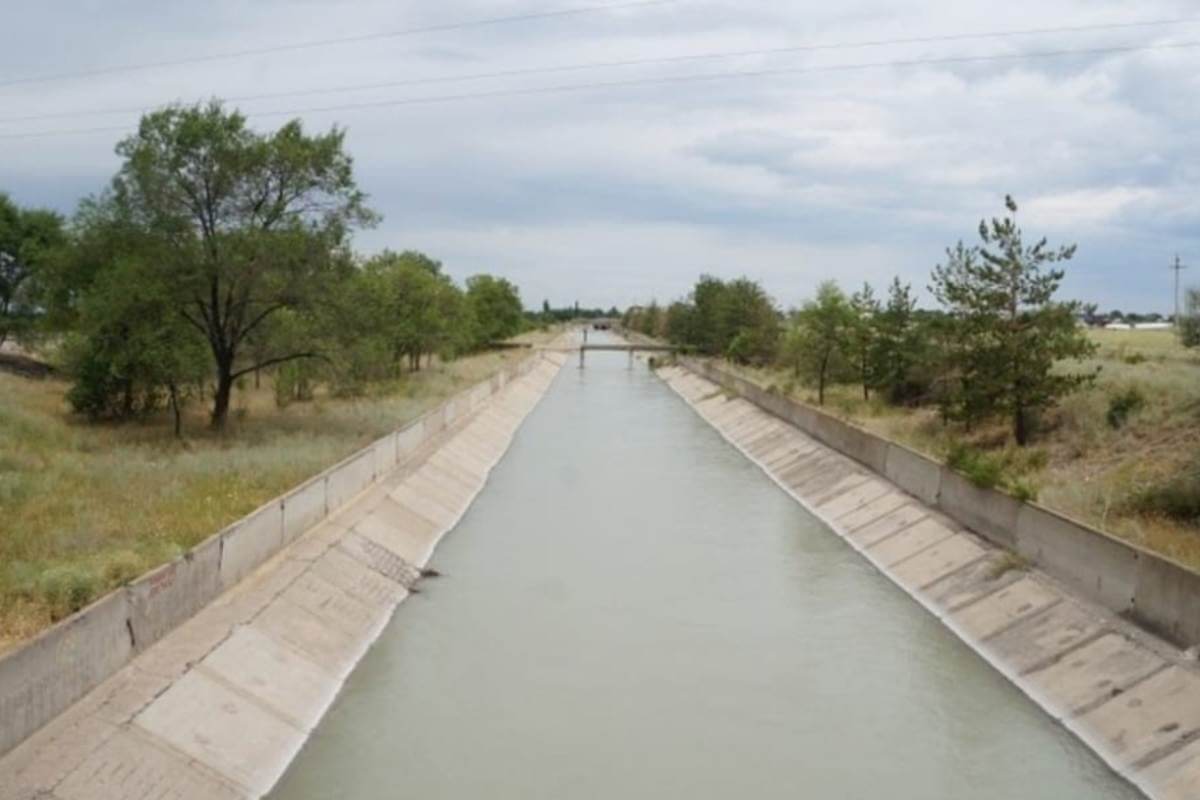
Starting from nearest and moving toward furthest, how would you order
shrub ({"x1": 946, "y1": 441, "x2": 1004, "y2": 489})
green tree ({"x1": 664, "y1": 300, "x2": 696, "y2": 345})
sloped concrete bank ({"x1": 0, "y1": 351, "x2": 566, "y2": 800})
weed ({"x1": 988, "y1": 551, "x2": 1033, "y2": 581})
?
sloped concrete bank ({"x1": 0, "y1": 351, "x2": 566, "y2": 800})
weed ({"x1": 988, "y1": 551, "x2": 1033, "y2": 581})
shrub ({"x1": 946, "y1": 441, "x2": 1004, "y2": 489})
green tree ({"x1": 664, "y1": 300, "x2": 696, "y2": 345})

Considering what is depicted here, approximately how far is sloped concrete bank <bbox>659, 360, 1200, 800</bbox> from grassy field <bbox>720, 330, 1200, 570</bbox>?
3.38 feet

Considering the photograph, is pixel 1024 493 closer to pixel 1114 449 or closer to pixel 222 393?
pixel 1114 449

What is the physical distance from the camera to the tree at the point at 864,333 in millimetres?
44969

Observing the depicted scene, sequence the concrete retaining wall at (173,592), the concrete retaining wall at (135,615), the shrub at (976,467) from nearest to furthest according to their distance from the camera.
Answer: the concrete retaining wall at (135,615)
the concrete retaining wall at (173,592)
the shrub at (976,467)

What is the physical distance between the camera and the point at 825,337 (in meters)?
48.3

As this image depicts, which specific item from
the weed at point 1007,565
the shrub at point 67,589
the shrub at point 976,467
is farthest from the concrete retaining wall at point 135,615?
the shrub at point 976,467

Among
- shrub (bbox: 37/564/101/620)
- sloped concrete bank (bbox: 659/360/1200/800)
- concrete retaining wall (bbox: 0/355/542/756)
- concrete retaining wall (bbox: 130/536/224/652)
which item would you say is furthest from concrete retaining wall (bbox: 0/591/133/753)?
sloped concrete bank (bbox: 659/360/1200/800)

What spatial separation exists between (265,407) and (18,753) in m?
31.1

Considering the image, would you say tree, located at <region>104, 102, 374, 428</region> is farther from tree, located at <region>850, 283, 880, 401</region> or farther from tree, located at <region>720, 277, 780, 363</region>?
tree, located at <region>720, 277, 780, 363</region>

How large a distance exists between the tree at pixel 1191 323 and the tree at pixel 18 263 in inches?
1884

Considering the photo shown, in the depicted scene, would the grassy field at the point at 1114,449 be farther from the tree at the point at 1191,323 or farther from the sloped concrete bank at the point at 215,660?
the sloped concrete bank at the point at 215,660

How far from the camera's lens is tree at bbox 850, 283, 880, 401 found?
1770 inches

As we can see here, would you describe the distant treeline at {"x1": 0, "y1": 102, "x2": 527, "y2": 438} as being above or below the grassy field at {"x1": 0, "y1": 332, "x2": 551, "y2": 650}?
above

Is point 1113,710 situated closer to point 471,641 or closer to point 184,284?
point 471,641
